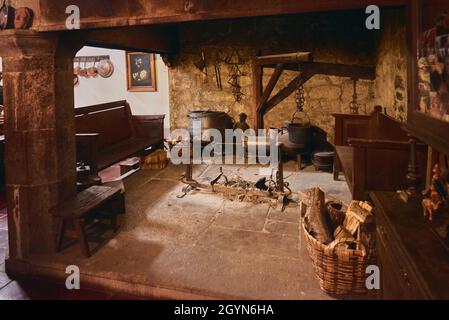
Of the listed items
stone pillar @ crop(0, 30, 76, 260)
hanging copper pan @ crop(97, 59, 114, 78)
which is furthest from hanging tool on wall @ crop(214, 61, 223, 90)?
stone pillar @ crop(0, 30, 76, 260)

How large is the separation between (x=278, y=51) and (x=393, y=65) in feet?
8.54

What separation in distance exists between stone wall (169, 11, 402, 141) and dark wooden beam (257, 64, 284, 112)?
251 mm

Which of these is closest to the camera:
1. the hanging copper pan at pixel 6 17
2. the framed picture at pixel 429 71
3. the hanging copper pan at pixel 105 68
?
the framed picture at pixel 429 71

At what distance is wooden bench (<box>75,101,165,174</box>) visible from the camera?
14.8ft

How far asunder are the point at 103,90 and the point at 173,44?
87.3 inches

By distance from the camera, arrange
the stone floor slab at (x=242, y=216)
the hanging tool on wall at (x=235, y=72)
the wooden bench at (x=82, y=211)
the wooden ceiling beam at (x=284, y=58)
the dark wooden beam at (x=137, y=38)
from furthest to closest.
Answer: the hanging tool on wall at (x=235, y=72) < the wooden ceiling beam at (x=284, y=58) < the dark wooden beam at (x=137, y=38) < the stone floor slab at (x=242, y=216) < the wooden bench at (x=82, y=211)

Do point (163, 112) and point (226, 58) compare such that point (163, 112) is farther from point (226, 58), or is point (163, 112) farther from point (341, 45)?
point (341, 45)

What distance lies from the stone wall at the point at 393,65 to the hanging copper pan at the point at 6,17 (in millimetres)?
3270

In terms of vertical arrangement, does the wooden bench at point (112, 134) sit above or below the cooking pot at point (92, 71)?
below

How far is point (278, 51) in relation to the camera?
6.82m

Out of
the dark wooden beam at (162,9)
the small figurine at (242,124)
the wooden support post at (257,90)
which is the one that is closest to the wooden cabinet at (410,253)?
the dark wooden beam at (162,9)

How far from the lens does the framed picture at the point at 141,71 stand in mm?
7933

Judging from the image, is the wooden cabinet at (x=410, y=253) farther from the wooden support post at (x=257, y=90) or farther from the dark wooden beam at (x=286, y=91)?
the wooden support post at (x=257, y=90)

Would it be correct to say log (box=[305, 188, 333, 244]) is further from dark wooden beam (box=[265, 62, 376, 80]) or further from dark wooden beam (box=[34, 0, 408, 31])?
dark wooden beam (box=[265, 62, 376, 80])
